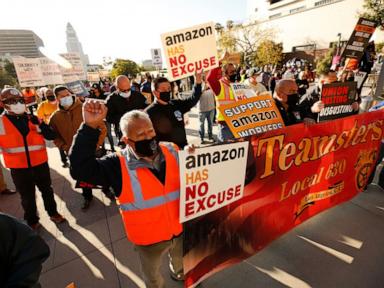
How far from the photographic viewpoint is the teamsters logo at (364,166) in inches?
132

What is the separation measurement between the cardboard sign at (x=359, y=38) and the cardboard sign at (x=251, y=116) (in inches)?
163

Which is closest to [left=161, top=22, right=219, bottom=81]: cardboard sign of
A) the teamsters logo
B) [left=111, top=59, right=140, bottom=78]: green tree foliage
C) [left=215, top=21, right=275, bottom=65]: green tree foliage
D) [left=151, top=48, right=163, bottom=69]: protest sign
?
the teamsters logo

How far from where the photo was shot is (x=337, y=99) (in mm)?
3551

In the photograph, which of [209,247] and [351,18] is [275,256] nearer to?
[209,247]

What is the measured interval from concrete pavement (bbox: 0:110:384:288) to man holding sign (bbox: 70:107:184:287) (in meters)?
1.07

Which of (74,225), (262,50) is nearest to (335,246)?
(74,225)

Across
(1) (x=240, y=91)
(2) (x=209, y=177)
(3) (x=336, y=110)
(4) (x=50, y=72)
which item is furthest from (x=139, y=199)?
(4) (x=50, y=72)

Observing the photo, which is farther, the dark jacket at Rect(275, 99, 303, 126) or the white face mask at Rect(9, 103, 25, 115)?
the dark jacket at Rect(275, 99, 303, 126)

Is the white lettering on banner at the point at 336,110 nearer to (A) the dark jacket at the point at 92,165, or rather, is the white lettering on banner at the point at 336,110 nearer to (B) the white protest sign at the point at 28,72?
(A) the dark jacket at the point at 92,165

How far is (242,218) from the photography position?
2.38 meters

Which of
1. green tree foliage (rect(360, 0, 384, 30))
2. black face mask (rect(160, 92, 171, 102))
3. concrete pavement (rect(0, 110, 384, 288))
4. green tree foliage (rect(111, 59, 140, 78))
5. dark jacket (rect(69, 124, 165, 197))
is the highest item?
green tree foliage (rect(360, 0, 384, 30))

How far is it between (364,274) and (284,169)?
137 centimetres

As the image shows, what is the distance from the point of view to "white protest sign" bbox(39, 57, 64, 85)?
7207 millimetres

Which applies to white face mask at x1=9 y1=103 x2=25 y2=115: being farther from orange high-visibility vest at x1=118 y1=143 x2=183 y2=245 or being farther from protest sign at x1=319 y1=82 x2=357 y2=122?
protest sign at x1=319 y1=82 x2=357 y2=122
